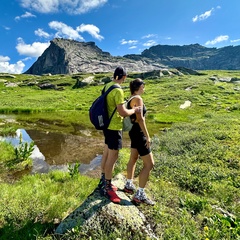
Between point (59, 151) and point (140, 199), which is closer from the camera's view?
point (140, 199)

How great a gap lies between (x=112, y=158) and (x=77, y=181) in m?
4.86

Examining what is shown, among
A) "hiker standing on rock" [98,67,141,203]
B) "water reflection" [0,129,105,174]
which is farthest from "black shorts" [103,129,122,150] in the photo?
"water reflection" [0,129,105,174]

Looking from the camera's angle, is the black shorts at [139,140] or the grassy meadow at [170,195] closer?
the grassy meadow at [170,195]

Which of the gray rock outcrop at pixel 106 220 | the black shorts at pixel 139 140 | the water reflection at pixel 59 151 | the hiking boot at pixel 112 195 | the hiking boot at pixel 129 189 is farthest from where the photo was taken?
the water reflection at pixel 59 151

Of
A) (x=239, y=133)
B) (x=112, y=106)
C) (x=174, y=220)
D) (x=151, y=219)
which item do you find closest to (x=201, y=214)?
(x=174, y=220)

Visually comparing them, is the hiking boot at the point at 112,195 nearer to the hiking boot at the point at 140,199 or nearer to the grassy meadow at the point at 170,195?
the hiking boot at the point at 140,199

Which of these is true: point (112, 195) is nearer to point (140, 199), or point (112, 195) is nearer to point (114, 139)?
point (140, 199)

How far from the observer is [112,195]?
6.84 m

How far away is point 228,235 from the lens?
5867 millimetres

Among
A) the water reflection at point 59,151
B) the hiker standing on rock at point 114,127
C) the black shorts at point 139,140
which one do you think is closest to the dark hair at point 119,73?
the hiker standing on rock at point 114,127

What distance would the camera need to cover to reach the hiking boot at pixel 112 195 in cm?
673

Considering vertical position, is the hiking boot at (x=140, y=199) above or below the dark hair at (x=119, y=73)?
below

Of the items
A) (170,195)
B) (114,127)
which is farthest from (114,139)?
(170,195)

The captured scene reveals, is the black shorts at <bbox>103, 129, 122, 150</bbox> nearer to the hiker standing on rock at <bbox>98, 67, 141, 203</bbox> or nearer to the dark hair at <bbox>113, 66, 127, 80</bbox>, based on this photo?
the hiker standing on rock at <bbox>98, 67, 141, 203</bbox>
